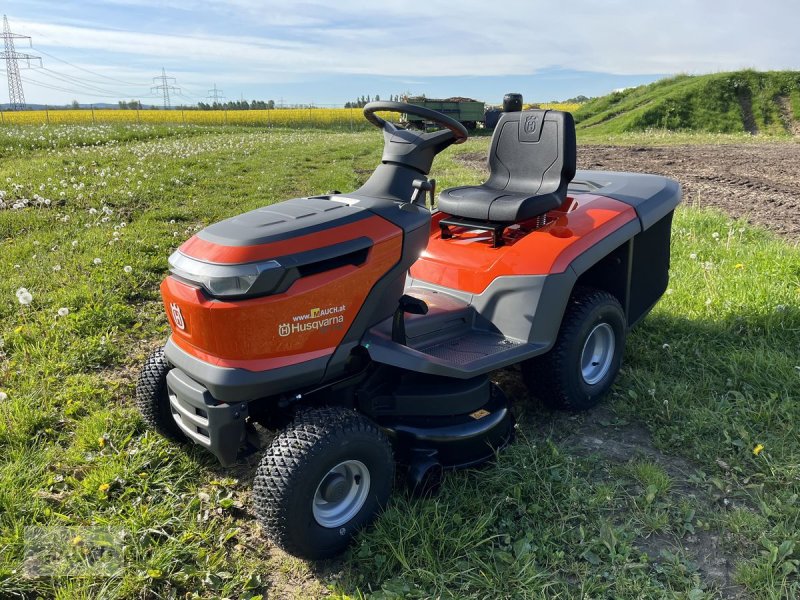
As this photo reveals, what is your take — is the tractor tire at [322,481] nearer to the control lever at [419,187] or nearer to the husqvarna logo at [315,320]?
the husqvarna logo at [315,320]

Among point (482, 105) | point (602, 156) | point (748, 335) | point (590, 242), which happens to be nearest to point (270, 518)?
point (590, 242)

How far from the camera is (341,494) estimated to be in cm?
212

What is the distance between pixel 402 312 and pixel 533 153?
4.61 ft

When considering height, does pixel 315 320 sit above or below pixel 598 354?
above

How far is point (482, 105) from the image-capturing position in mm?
29531

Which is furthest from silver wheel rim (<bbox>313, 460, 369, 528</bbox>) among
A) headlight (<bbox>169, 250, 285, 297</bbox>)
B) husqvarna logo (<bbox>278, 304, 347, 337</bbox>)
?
headlight (<bbox>169, 250, 285, 297</bbox>)

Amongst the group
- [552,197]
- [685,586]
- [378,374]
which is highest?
[552,197]

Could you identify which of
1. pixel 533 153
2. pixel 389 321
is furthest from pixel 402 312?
pixel 533 153

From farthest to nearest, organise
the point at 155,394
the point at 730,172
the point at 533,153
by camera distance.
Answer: the point at 730,172, the point at 533,153, the point at 155,394

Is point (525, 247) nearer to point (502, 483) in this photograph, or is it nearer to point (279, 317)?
point (502, 483)

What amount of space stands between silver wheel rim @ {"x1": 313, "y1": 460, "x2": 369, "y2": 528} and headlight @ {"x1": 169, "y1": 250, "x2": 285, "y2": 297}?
639 millimetres

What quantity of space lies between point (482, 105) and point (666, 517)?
29.3 meters

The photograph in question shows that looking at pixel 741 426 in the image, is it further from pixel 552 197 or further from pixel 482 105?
pixel 482 105

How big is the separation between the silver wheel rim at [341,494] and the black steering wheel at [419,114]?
1.33 metres
